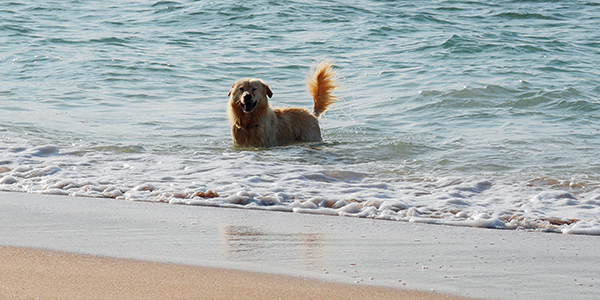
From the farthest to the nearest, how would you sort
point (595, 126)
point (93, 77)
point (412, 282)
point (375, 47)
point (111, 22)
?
point (111, 22) < point (375, 47) < point (93, 77) < point (595, 126) < point (412, 282)

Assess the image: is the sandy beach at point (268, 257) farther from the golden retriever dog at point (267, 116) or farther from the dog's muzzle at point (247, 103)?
the golden retriever dog at point (267, 116)

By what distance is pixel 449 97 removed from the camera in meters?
11.8

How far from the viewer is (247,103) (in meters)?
8.59

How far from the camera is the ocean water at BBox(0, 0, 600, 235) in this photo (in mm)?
5965

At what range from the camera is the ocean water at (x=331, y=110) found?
596 cm

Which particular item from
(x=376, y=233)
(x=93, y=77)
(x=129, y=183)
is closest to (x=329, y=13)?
(x=93, y=77)

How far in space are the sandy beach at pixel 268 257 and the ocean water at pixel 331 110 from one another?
493 mm

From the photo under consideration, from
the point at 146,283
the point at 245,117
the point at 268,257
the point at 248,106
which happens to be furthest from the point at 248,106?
the point at 146,283

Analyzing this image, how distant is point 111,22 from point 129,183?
48.5ft

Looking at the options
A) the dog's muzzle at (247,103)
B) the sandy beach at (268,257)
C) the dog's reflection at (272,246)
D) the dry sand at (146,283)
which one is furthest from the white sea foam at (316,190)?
the dry sand at (146,283)

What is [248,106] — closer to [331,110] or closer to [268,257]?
[331,110]

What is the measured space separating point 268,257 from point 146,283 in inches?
31.9

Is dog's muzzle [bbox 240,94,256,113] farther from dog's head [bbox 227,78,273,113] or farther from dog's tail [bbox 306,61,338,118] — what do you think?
dog's tail [bbox 306,61,338,118]

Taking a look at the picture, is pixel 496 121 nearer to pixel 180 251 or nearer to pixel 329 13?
pixel 180 251
